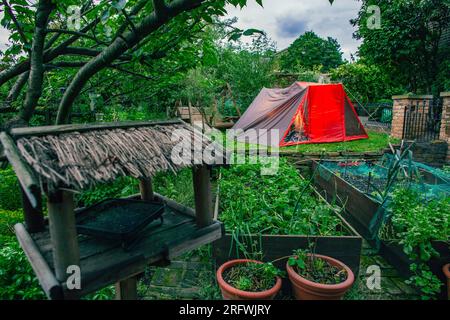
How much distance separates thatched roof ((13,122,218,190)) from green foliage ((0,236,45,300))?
1769 mm

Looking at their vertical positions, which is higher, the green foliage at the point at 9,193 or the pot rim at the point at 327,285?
the green foliage at the point at 9,193

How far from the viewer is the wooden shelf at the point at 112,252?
152 cm

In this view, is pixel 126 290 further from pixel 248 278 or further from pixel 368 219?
pixel 368 219

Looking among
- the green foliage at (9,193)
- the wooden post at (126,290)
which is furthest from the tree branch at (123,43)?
the green foliage at (9,193)

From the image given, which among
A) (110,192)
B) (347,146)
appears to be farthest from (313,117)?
(110,192)

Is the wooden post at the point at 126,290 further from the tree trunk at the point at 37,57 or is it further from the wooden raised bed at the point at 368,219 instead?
the wooden raised bed at the point at 368,219

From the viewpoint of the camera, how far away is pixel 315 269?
121 inches

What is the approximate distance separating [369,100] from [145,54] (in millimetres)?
16688

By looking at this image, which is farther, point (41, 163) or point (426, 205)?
point (426, 205)

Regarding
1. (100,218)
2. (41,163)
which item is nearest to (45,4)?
(41,163)

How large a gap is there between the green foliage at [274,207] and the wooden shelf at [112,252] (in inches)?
51.9

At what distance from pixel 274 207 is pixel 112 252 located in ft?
8.93

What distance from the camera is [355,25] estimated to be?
13.3 m

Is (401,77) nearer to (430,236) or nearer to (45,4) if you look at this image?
(430,236)
